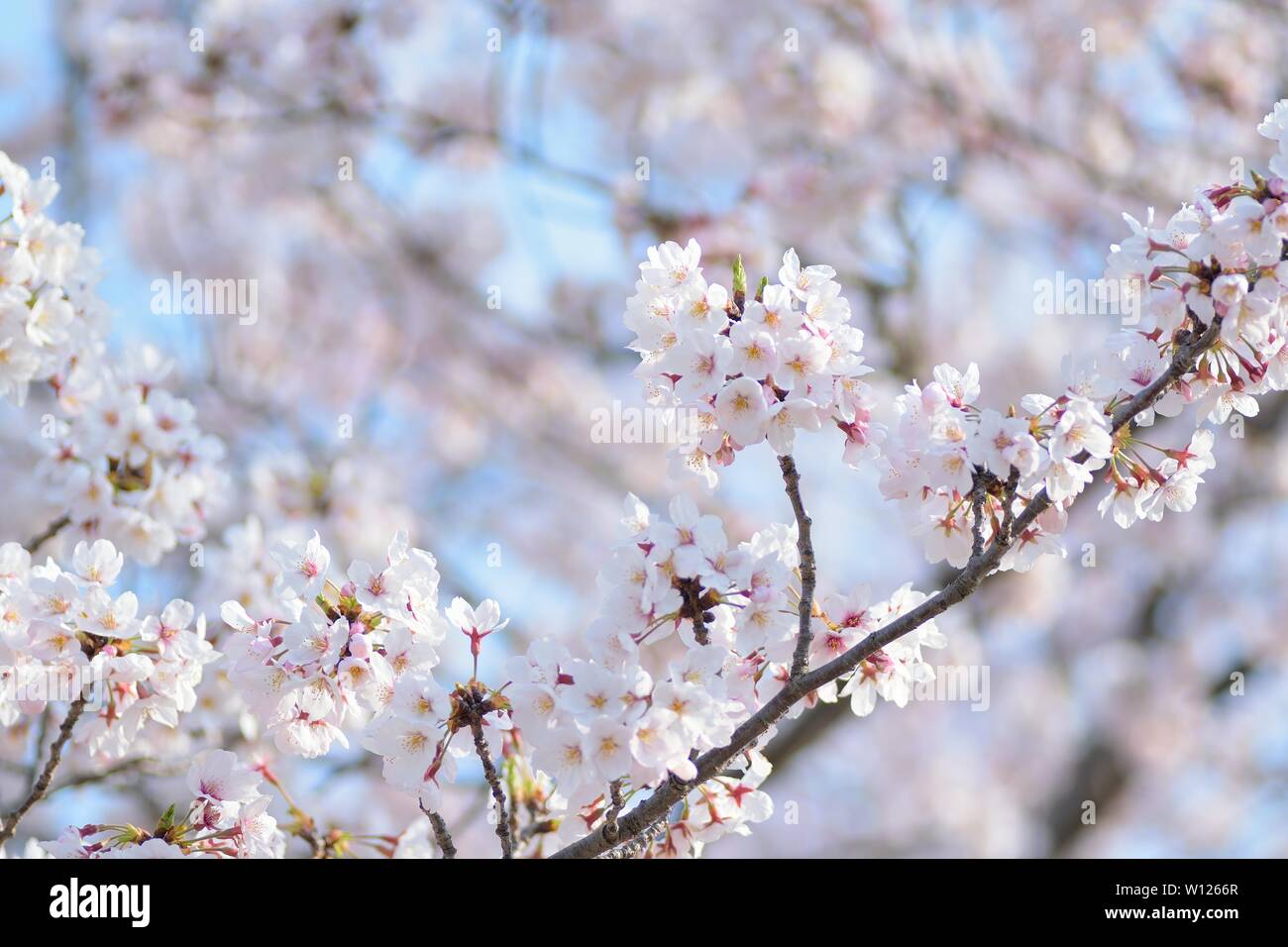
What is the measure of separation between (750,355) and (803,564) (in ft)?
0.91

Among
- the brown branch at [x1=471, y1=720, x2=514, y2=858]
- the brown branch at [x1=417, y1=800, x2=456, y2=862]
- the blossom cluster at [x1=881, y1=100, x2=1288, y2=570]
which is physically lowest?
the brown branch at [x1=417, y1=800, x2=456, y2=862]

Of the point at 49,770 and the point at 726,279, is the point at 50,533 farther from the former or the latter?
the point at 726,279

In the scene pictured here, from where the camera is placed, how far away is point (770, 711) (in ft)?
4.91

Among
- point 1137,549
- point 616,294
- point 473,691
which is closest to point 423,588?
point 473,691

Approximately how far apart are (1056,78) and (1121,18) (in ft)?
2.44

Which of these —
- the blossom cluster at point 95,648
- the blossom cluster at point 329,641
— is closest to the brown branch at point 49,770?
the blossom cluster at point 95,648

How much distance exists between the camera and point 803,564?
60.1 inches

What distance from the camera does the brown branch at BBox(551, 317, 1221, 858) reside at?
4.87 feet

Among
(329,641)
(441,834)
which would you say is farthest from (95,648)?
(441,834)

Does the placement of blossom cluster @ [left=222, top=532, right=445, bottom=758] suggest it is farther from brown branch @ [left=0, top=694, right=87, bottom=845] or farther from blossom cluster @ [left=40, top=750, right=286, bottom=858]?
brown branch @ [left=0, top=694, right=87, bottom=845]

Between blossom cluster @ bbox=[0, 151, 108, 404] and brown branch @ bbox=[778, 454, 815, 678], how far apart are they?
1.38 m

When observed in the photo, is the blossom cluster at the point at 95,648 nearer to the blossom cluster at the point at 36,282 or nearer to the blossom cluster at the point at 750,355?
the blossom cluster at the point at 36,282

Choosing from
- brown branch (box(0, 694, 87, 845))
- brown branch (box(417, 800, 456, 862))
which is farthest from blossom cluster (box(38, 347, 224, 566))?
brown branch (box(417, 800, 456, 862))

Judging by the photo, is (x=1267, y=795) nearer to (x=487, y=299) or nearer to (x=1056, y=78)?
(x=1056, y=78)
